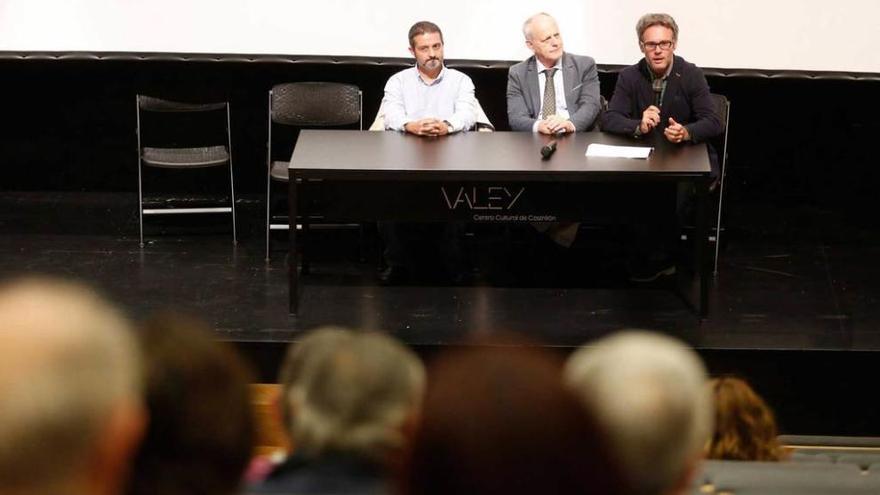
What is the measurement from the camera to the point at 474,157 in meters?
5.41

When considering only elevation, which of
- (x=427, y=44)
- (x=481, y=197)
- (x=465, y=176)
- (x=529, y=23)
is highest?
(x=529, y=23)

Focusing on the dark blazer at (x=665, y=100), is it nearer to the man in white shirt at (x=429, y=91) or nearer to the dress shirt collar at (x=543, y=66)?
the dress shirt collar at (x=543, y=66)

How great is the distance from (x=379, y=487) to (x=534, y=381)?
452 mm

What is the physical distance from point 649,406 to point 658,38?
4560 mm

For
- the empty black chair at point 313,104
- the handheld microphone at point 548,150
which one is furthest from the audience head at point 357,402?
the empty black chair at point 313,104

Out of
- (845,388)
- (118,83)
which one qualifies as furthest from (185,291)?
(845,388)

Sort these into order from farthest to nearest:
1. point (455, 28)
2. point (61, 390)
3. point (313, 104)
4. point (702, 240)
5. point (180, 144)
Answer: point (180, 144) → point (455, 28) → point (313, 104) → point (702, 240) → point (61, 390)

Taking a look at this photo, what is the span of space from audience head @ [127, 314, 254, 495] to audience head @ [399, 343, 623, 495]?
0.34 metres

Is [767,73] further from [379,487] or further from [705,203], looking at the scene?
[379,487]

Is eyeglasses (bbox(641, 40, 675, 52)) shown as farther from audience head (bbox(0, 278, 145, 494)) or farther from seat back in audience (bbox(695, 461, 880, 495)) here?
audience head (bbox(0, 278, 145, 494))

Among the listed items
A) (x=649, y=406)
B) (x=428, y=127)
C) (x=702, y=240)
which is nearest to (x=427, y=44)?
(x=428, y=127)

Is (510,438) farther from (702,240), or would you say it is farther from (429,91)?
(429,91)

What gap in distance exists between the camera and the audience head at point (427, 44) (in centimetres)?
595

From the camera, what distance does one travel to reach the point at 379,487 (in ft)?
5.49
